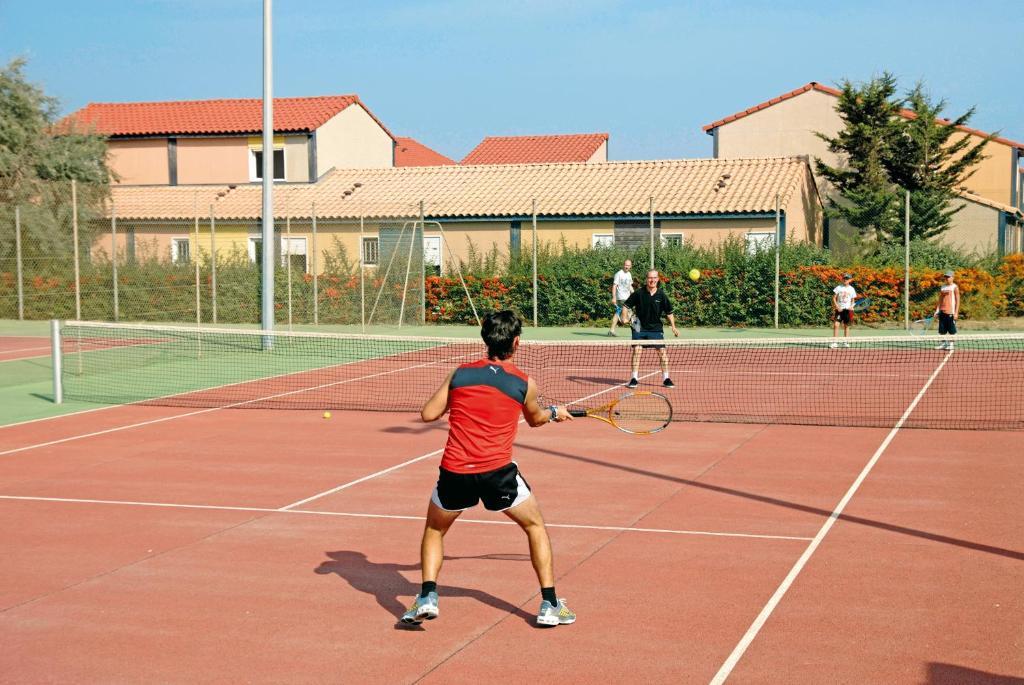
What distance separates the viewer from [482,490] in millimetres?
6184

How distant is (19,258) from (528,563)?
890 inches

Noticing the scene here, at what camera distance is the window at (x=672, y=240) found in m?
29.6

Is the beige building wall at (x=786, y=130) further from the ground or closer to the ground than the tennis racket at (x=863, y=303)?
further from the ground

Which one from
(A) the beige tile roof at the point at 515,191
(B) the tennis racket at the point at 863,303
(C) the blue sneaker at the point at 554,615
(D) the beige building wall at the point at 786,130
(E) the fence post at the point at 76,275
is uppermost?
(D) the beige building wall at the point at 786,130

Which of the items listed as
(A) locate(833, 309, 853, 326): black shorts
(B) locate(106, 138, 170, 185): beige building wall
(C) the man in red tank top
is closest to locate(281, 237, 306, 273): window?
(B) locate(106, 138, 170, 185): beige building wall

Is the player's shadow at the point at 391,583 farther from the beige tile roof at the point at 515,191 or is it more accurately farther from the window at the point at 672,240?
the beige tile roof at the point at 515,191

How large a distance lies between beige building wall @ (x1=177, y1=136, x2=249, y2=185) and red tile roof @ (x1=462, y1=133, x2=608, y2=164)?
12094 mm

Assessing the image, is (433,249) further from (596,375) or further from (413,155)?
(413,155)

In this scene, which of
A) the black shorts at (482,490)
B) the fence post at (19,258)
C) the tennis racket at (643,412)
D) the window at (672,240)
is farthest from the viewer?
the window at (672,240)

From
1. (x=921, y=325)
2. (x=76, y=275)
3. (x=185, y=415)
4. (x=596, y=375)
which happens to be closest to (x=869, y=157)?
(x=921, y=325)

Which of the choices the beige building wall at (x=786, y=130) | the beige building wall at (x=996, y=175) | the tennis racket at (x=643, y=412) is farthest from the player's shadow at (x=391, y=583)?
A: the beige building wall at (x=996, y=175)

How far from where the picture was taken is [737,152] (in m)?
43.0

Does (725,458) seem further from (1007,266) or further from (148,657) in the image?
(1007,266)

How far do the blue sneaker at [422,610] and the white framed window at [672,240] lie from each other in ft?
78.5
